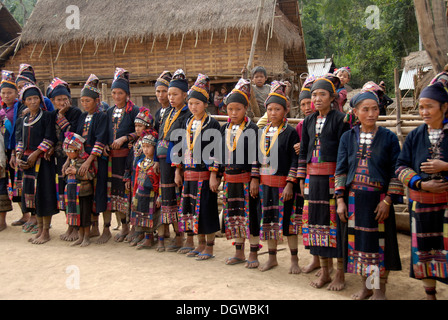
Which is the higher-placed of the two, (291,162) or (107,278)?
(291,162)

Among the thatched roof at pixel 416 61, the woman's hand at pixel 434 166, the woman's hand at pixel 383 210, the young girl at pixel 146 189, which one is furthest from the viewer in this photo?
the thatched roof at pixel 416 61

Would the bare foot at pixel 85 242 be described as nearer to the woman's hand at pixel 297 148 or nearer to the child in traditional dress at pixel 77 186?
the child in traditional dress at pixel 77 186

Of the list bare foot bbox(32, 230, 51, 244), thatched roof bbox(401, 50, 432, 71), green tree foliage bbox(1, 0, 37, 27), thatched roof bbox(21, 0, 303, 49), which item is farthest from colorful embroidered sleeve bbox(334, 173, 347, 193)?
green tree foliage bbox(1, 0, 37, 27)

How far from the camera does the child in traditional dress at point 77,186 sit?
18.6 feet

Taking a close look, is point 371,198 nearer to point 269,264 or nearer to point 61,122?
point 269,264

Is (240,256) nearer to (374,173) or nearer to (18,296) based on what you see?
(374,173)

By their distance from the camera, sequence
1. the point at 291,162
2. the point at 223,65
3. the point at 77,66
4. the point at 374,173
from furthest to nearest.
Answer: the point at 77,66 < the point at 223,65 < the point at 291,162 < the point at 374,173

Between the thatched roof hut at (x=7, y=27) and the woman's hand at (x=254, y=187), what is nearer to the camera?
the woman's hand at (x=254, y=187)

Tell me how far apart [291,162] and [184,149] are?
1.33 metres

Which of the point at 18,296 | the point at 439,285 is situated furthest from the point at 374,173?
the point at 18,296

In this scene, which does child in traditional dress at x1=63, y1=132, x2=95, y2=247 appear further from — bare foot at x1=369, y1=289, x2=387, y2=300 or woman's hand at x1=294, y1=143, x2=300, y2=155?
bare foot at x1=369, y1=289, x2=387, y2=300

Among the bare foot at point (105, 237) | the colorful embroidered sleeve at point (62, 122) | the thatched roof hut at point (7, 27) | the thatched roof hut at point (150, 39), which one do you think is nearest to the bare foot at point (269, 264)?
the bare foot at point (105, 237)

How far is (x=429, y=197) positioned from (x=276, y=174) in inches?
62.6

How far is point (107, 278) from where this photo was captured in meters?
4.32
